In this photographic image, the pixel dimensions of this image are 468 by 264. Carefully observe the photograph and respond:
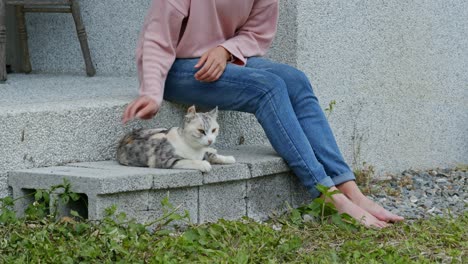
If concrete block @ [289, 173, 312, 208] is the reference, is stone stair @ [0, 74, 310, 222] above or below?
above

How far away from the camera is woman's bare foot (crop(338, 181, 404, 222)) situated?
15.2 feet

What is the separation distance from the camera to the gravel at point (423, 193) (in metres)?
5.16

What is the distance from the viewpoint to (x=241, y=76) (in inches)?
184

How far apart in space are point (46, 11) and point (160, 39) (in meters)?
1.65

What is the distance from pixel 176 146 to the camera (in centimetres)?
444

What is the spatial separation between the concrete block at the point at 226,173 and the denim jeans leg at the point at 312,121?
1.26 feet

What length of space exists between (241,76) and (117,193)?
89cm

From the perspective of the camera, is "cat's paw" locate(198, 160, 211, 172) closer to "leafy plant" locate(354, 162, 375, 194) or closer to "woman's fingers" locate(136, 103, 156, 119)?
"woman's fingers" locate(136, 103, 156, 119)

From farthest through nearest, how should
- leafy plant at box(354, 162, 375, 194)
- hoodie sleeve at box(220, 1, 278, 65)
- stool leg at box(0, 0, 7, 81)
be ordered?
1. leafy plant at box(354, 162, 375, 194)
2. stool leg at box(0, 0, 7, 81)
3. hoodie sleeve at box(220, 1, 278, 65)

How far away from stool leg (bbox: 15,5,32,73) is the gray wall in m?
0.10

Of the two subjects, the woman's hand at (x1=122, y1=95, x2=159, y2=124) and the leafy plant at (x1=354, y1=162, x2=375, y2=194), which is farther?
the leafy plant at (x1=354, y1=162, x2=375, y2=194)

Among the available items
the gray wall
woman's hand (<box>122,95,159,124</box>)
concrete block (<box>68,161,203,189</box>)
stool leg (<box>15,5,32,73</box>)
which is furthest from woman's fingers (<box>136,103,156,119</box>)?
stool leg (<box>15,5,32,73</box>)

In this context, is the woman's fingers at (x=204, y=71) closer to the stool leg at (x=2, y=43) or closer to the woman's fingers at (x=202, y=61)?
the woman's fingers at (x=202, y=61)

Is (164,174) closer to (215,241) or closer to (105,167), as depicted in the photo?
(105,167)
